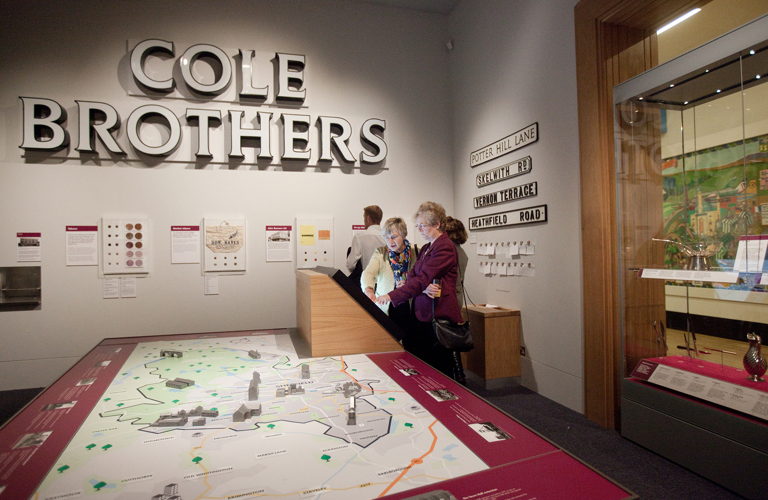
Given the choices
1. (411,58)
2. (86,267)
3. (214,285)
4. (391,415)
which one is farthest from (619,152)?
(86,267)

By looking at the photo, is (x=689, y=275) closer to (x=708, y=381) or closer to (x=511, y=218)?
(x=708, y=381)

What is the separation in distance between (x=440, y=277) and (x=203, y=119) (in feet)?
9.22

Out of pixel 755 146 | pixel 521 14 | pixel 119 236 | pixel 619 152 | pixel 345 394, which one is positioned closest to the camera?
pixel 345 394

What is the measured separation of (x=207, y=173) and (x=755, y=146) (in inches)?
160

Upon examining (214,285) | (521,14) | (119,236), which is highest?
(521,14)

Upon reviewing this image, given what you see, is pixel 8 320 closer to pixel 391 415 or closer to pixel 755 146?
pixel 391 415

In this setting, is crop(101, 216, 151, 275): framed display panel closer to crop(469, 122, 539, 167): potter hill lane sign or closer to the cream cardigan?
the cream cardigan

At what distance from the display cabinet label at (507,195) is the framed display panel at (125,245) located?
10.8 ft

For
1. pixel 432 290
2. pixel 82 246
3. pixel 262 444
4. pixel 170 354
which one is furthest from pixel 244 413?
pixel 82 246

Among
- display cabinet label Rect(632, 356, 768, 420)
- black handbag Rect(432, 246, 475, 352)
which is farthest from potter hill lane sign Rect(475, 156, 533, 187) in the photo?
display cabinet label Rect(632, 356, 768, 420)

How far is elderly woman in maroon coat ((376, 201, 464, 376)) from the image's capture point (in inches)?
106

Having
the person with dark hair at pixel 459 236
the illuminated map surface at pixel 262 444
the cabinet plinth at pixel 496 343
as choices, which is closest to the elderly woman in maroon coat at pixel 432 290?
the person with dark hair at pixel 459 236

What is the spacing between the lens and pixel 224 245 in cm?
398

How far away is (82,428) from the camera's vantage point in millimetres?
1241
